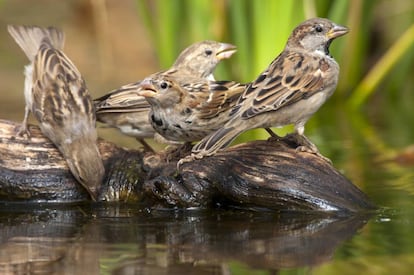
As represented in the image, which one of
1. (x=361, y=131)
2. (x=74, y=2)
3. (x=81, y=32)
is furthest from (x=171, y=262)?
(x=74, y=2)

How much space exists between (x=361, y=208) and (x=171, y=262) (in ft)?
5.35

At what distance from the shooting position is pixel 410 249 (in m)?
5.58

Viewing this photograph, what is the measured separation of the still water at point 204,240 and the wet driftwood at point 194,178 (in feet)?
0.34

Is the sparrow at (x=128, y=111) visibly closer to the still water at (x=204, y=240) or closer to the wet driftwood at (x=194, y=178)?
the wet driftwood at (x=194, y=178)

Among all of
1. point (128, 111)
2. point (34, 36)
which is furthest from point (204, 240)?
point (34, 36)

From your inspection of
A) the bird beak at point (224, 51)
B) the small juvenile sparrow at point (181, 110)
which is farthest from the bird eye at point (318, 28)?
the bird beak at point (224, 51)

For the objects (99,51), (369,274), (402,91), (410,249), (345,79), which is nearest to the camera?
(369,274)

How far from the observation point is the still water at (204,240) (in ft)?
17.2

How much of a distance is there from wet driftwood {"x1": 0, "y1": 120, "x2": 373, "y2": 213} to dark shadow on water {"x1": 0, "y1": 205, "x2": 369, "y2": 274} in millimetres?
116

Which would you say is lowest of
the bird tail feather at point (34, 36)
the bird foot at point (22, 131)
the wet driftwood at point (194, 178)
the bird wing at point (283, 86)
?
the wet driftwood at point (194, 178)

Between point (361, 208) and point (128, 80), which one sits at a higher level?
point (128, 80)

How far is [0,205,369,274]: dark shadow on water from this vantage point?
530 cm

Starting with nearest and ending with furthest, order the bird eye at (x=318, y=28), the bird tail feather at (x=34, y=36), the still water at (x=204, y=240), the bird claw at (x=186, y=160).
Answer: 1. the still water at (x=204, y=240)
2. the bird claw at (x=186, y=160)
3. the bird eye at (x=318, y=28)
4. the bird tail feather at (x=34, y=36)

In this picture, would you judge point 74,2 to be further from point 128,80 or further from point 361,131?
point 361,131
